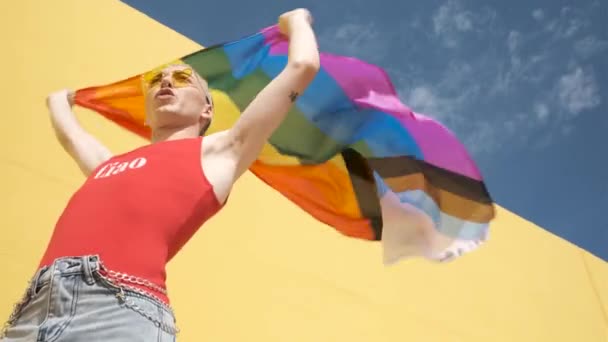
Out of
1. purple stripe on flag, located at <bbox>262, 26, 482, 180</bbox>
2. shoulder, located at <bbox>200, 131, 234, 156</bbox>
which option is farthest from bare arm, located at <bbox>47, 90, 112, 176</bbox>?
purple stripe on flag, located at <bbox>262, 26, 482, 180</bbox>

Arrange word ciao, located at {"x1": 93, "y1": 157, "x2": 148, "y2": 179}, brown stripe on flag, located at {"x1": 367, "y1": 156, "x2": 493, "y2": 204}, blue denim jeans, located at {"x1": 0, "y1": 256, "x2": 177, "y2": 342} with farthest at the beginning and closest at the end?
brown stripe on flag, located at {"x1": 367, "y1": 156, "x2": 493, "y2": 204}
word ciao, located at {"x1": 93, "y1": 157, "x2": 148, "y2": 179}
blue denim jeans, located at {"x1": 0, "y1": 256, "x2": 177, "y2": 342}

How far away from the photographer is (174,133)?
111 cm

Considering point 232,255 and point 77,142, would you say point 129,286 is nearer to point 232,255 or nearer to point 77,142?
point 77,142

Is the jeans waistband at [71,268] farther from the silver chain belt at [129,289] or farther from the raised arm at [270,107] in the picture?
the raised arm at [270,107]

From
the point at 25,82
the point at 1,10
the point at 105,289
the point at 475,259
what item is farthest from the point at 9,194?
the point at 475,259

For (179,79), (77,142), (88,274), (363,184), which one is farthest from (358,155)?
(88,274)

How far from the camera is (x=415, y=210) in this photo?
1.49m

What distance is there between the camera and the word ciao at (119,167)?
947 millimetres

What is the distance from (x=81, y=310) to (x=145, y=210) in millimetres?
154

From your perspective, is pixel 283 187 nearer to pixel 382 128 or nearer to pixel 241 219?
pixel 382 128

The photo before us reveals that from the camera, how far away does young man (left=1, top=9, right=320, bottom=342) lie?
0.78m

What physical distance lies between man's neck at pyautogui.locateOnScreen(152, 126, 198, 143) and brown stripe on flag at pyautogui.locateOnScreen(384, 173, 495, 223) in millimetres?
515

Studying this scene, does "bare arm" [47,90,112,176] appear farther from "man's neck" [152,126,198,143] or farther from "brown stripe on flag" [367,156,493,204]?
"brown stripe on flag" [367,156,493,204]

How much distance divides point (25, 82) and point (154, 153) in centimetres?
108
